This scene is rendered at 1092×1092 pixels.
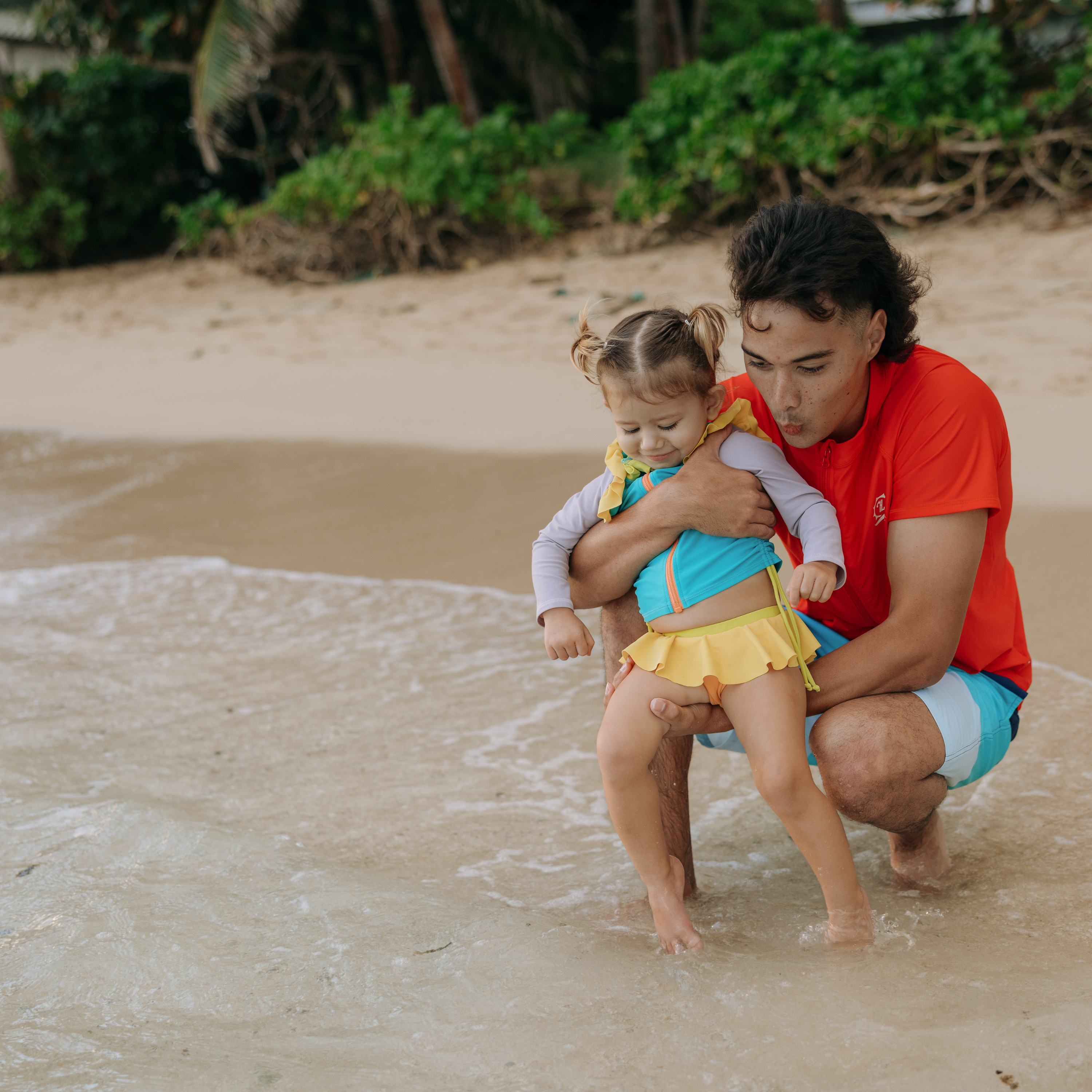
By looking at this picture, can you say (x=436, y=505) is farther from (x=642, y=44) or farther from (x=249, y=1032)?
(x=642, y=44)

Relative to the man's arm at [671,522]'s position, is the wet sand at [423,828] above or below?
below

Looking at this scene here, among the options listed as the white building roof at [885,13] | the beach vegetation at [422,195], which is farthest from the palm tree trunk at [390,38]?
the white building roof at [885,13]

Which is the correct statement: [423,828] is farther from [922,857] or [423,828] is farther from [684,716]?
[922,857]

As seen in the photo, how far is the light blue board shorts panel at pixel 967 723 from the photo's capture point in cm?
207

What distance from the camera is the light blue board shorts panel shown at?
6.78ft

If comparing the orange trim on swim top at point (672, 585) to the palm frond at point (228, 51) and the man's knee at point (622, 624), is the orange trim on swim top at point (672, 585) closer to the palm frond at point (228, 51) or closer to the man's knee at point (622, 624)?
the man's knee at point (622, 624)

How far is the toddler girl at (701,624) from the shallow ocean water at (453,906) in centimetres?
20

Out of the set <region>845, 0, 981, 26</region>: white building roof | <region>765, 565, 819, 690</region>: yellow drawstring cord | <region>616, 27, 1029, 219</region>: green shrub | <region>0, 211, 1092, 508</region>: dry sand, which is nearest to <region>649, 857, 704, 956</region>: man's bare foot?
<region>765, 565, 819, 690</region>: yellow drawstring cord

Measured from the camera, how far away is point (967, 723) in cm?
208

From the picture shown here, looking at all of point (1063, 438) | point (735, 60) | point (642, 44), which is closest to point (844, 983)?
point (1063, 438)

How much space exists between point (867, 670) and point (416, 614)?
2.23m

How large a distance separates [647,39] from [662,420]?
11.4m

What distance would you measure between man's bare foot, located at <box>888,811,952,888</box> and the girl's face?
2.94ft

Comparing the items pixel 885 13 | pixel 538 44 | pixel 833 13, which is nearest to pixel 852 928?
pixel 833 13
